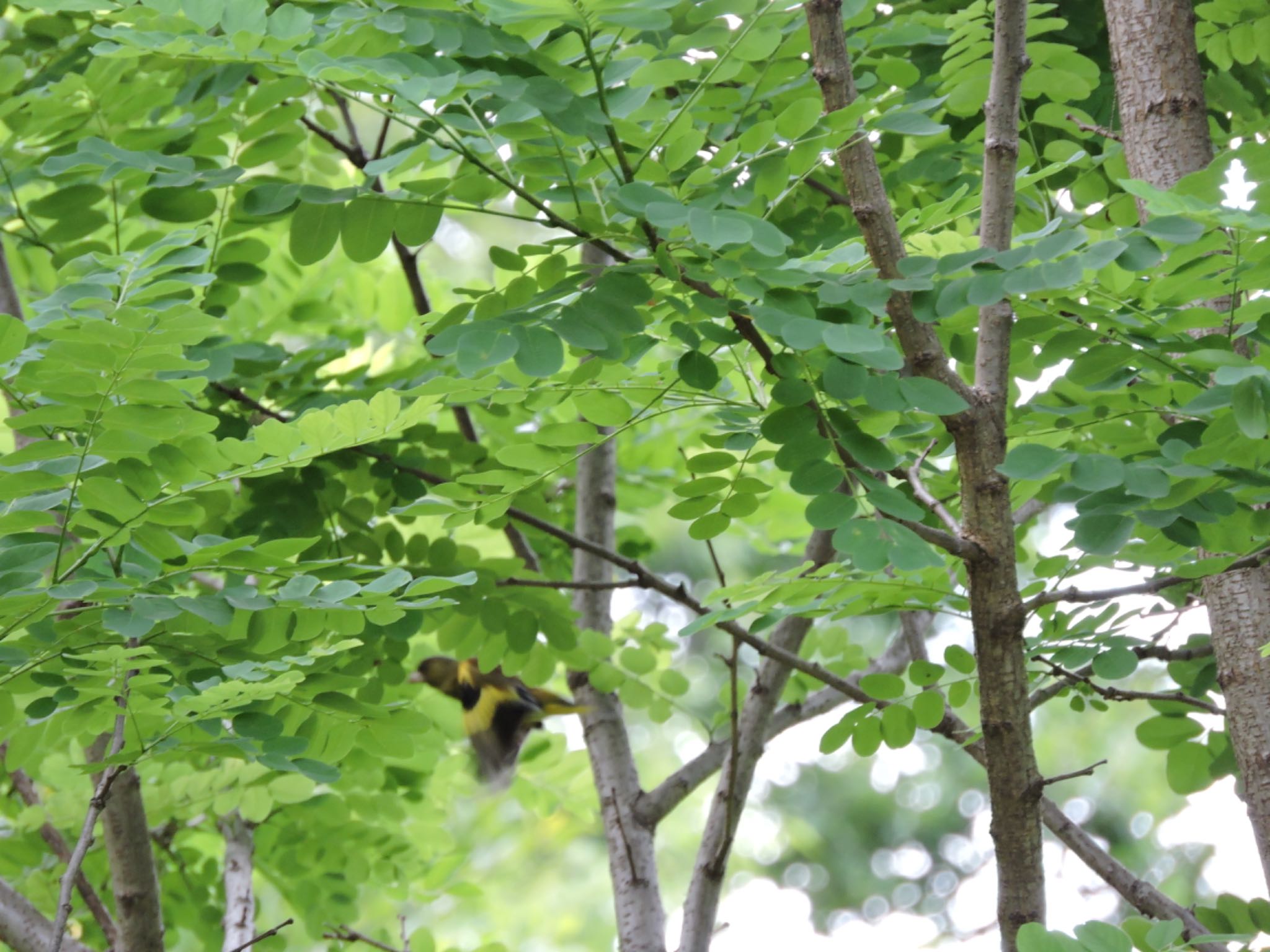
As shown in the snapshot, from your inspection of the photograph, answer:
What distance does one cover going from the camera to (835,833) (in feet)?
29.8

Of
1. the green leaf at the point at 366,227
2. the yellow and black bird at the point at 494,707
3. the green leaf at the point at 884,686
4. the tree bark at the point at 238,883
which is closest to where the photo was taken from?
the green leaf at the point at 366,227

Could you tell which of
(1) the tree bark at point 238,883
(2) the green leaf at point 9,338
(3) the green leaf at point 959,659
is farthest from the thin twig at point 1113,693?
(1) the tree bark at point 238,883

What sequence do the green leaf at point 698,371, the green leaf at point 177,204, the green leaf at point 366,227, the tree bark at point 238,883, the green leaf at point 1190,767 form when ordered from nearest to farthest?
the green leaf at point 698,371 → the green leaf at point 366,227 → the green leaf at point 177,204 → the green leaf at point 1190,767 → the tree bark at point 238,883

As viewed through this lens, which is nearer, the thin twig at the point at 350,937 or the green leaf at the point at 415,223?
the green leaf at the point at 415,223

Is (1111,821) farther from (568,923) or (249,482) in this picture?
(249,482)

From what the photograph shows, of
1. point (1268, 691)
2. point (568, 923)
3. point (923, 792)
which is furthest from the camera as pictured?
point (923, 792)

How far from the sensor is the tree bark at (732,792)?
1963 mm

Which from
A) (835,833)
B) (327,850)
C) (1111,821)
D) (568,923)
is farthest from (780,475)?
(835,833)

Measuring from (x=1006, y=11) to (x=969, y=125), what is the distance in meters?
0.61

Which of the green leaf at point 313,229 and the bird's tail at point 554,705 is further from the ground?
the green leaf at point 313,229

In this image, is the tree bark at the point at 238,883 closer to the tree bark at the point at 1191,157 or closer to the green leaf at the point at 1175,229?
the tree bark at the point at 1191,157

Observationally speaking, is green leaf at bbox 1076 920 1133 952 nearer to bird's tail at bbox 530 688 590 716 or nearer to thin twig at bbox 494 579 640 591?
thin twig at bbox 494 579 640 591

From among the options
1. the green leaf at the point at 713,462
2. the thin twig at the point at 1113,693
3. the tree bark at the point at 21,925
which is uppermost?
the green leaf at the point at 713,462

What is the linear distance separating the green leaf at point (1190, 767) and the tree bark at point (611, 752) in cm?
92
